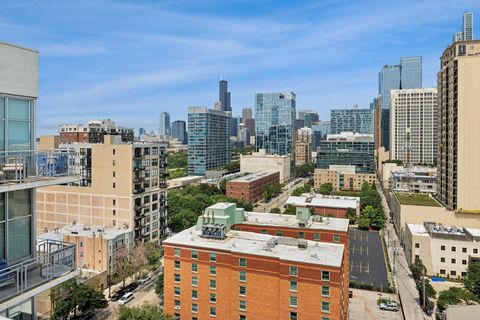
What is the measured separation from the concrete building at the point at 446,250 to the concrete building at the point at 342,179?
69.5 metres

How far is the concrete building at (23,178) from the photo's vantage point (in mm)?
8531

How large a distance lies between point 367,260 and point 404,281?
7962 millimetres

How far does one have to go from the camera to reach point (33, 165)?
31.1ft

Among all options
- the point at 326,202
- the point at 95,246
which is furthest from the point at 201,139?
the point at 95,246

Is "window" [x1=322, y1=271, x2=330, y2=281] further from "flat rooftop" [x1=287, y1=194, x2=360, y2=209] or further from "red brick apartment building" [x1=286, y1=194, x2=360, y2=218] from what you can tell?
"flat rooftop" [x1=287, y1=194, x2=360, y2=209]

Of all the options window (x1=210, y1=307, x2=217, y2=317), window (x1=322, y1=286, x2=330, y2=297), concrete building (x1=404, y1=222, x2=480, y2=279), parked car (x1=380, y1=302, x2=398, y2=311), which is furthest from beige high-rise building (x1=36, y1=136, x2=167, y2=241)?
concrete building (x1=404, y1=222, x2=480, y2=279)

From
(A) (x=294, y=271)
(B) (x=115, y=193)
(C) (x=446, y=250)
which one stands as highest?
(B) (x=115, y=193)

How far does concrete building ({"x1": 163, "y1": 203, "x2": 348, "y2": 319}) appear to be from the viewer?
92.3 ft

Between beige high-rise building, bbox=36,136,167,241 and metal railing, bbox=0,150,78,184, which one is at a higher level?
metal railing, bbox=0,150,78,184

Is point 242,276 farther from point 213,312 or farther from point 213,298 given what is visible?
point 213,312

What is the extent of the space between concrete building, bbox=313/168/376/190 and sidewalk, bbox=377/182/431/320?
50907 mm

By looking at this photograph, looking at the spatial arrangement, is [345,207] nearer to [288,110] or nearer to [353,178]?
[353,178]

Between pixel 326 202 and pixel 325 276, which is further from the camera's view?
pixel 326 202

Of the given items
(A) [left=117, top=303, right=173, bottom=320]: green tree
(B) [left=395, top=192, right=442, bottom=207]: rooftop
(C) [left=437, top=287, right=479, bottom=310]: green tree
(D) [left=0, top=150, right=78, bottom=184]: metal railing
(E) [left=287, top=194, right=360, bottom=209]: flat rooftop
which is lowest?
(C) [left=437, top=287, right=479, bottom=310]: green tree
